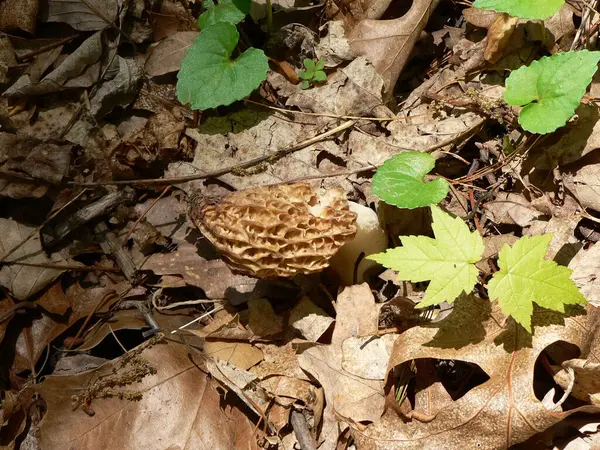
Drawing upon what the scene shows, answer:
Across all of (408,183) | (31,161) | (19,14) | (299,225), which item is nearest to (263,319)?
(299,225)

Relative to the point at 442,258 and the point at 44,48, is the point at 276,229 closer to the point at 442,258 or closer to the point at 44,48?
the point at 442,258

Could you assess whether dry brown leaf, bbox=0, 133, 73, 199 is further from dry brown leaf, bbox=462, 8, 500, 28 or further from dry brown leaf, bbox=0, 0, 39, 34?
dry brown leaf, bbox=462, 8, 500, 28

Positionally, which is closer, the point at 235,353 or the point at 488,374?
the point at 488,374

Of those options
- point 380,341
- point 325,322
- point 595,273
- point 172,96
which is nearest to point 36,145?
point 172,96

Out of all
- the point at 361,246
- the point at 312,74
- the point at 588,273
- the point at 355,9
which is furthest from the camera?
the point at 355,9

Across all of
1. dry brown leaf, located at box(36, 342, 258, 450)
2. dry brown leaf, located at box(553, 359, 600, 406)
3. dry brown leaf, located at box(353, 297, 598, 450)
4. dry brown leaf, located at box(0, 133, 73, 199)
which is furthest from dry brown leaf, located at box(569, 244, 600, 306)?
dry brown leaf, located at box(0, 133, 73, 199)

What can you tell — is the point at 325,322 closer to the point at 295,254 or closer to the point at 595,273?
the point at 295,254
